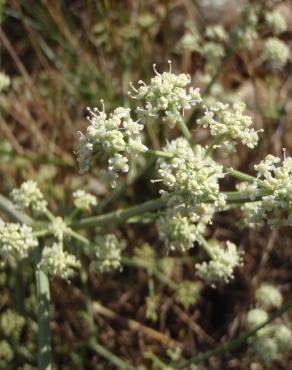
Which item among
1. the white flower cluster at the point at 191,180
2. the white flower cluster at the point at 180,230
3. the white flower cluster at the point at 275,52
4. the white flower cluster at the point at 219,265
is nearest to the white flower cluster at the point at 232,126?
the white flower cluster at the point at 191,180

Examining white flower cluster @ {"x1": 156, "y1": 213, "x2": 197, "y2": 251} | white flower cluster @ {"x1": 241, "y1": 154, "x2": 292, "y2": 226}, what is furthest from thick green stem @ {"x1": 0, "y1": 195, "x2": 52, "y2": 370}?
white flower cluster @ {"x1": 241, "y1": 154, "x2": 292, "y2": 226}

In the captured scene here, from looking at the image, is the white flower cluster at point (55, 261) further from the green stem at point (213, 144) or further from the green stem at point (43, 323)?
the green stem at point (213, 144)

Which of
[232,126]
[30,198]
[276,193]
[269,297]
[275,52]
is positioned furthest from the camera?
[275,52]

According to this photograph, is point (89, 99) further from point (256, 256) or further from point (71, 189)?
point (256, 256)

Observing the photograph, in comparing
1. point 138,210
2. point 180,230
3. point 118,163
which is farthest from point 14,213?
point 118,163

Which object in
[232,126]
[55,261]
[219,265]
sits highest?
[232,126]

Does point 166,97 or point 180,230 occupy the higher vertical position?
point 166,97

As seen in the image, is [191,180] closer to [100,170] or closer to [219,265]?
[219,265]

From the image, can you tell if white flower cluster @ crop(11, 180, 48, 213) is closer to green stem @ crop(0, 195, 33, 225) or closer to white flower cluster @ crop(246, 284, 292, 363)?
green stem @ crop(0, 195, 33, 225)
